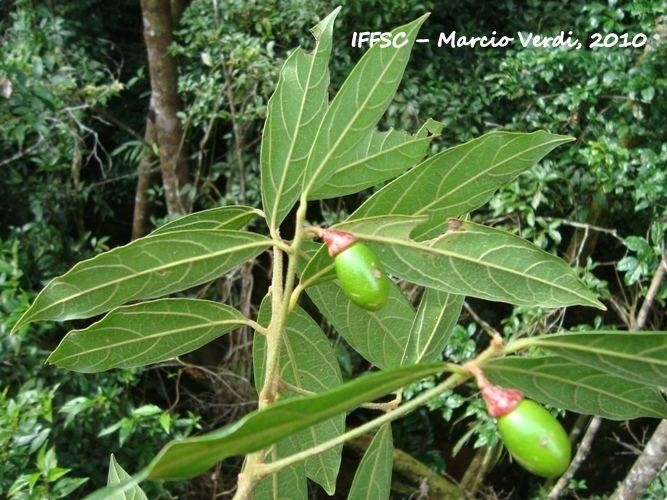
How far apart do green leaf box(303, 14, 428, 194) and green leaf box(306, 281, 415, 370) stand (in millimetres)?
149

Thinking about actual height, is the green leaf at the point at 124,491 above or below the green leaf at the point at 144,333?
below

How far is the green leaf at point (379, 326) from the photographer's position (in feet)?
1.87

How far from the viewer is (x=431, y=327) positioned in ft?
1.74

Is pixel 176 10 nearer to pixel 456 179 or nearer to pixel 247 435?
pixel 456 179

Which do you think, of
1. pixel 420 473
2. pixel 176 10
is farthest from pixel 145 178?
pixel 420 473

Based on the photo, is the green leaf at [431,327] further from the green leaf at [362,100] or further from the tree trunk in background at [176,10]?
the tree trunk in background at [176,10]

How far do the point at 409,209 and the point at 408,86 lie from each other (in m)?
1.76

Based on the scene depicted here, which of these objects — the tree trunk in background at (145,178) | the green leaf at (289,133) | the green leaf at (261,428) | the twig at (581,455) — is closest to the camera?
the green leaf at (261,428)

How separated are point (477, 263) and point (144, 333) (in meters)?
0.25

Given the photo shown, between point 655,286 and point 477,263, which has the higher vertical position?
point 477,263

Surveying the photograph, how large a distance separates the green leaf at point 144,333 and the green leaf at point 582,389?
0.21 metres

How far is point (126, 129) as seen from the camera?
8.77ft

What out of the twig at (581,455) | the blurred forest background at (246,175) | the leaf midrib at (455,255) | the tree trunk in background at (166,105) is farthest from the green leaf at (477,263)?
the tree trunk in background at (166,105)

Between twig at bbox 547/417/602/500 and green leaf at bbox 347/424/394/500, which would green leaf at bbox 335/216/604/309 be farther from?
twig at bbox 547/417/602/500
